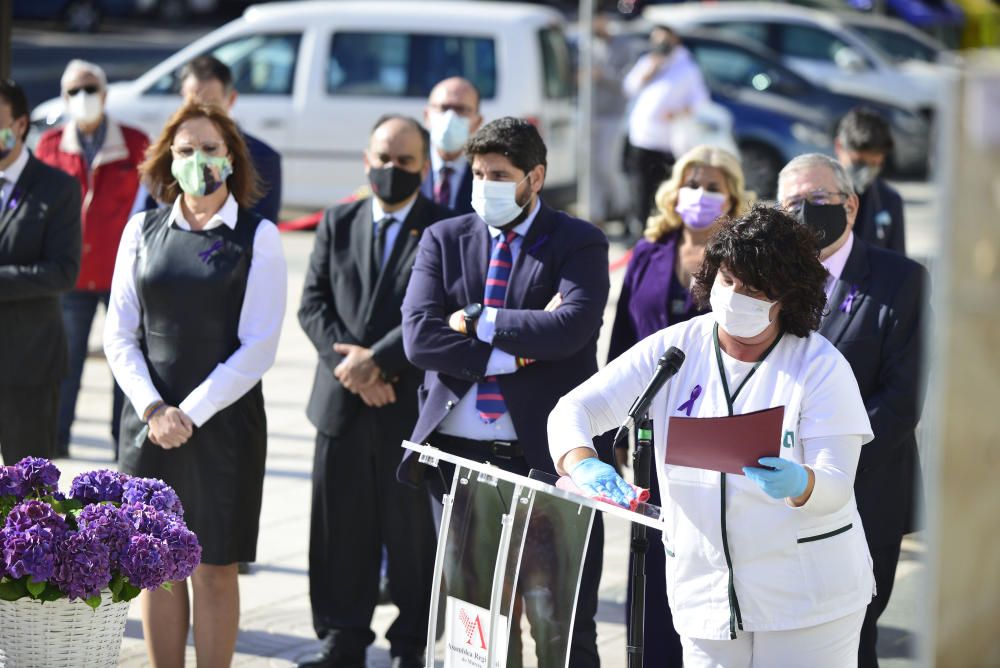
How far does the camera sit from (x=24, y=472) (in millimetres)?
4215

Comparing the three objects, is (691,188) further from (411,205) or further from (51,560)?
(51,560)

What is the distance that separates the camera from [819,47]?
19.6 meters

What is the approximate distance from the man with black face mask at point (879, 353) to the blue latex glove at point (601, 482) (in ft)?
4.39

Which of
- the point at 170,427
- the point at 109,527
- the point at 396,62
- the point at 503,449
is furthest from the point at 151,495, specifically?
the point at 396,62

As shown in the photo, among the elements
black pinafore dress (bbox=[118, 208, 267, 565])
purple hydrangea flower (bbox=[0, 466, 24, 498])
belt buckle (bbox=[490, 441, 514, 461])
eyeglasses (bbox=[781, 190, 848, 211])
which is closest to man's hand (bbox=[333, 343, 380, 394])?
black pinafore dress (bbox=[118, 208, 267, 565])

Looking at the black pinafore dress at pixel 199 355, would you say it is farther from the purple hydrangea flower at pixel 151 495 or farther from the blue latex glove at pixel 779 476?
the blue latex glove at pixel 779 476

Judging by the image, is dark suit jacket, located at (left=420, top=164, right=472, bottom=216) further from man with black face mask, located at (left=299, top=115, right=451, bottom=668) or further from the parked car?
the parked car

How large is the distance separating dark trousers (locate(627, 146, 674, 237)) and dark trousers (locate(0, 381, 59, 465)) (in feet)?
26.4

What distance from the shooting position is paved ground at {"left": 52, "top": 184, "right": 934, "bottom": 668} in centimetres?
583

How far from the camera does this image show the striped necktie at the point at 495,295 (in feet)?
16.3

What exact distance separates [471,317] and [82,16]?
31055mm

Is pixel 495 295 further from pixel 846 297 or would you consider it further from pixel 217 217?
pixel 846 297

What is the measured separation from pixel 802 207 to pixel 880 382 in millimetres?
669

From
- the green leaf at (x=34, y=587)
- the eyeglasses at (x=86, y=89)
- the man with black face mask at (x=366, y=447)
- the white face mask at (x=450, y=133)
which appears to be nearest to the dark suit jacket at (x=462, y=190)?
the white face mask at (x=450, y=133)
